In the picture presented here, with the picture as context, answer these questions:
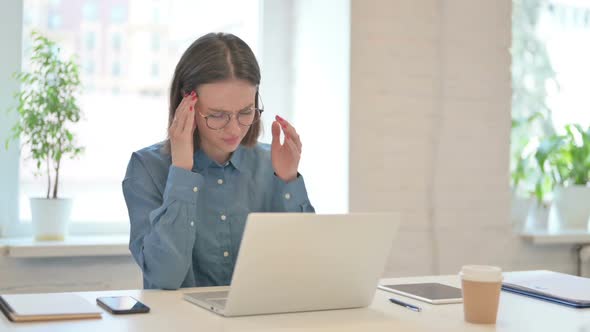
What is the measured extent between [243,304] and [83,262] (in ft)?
4.64

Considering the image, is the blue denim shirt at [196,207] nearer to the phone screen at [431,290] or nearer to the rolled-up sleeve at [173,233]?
the rolled-up sleeve at [173,233]

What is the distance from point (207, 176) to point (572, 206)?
204cm

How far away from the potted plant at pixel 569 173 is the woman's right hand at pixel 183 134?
1983 millimetres

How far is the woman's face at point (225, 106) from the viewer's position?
185cm

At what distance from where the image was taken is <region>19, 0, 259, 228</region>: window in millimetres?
2801

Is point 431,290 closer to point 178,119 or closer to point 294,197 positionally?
point 294,197

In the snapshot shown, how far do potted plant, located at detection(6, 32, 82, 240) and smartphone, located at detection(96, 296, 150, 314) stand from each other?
1178mm

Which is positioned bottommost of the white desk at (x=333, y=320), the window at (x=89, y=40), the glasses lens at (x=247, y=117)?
the white desk at (x=333, y=320)

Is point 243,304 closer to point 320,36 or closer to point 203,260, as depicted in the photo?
point 203,260

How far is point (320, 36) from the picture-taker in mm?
2951

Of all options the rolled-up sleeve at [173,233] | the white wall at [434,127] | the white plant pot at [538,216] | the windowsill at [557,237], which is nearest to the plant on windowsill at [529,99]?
the white plant pot at [538,216]

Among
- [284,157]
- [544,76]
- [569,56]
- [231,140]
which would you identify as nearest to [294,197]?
[284,157]

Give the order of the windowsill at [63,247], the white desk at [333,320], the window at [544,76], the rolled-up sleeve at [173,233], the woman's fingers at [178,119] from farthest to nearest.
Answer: the window at [544,76], the windowsill at [63,247], the woman's fingers at [178,119], the rolled-up sleeve at [173,233], the white desk at [333,320]

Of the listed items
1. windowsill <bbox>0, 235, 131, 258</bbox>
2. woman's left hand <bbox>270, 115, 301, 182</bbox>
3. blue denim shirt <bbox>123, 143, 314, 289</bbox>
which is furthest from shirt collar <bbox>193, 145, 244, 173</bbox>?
windowsill <bbox>0, 235, 131, 258</bbox>
